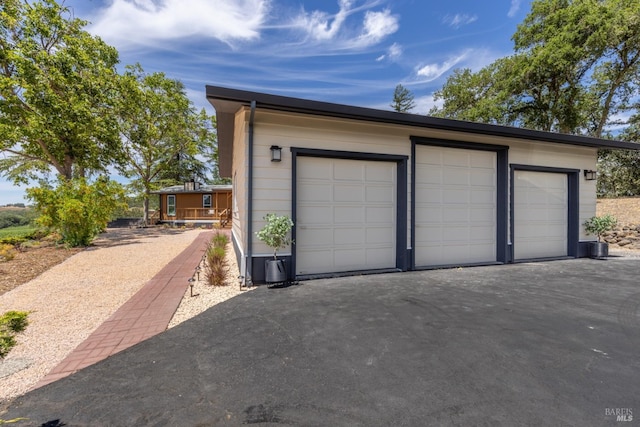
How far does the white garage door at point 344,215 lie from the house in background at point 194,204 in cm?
1592

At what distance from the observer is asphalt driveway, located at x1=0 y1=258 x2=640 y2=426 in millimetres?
1909

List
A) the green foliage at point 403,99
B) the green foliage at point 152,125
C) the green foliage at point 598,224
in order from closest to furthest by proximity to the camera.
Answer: the green foliage at point 598,224 < the green foliage at point 152,125 < the green foliage at point 403,99

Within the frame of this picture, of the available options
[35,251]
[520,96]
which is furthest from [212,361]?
[520,96]

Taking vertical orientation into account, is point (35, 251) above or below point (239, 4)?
below

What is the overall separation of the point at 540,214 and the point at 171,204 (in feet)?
74.1

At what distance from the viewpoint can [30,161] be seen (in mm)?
17469

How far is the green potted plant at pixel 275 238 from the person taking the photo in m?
4.81

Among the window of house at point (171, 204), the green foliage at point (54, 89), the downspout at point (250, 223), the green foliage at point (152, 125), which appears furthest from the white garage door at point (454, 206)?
the window of house at point (171, 204)

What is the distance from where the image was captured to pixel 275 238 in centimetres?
490

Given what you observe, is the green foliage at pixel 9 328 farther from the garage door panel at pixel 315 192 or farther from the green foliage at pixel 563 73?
the green foliage at pixel 563 73

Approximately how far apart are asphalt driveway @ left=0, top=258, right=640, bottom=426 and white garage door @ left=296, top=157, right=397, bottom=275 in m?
1.55

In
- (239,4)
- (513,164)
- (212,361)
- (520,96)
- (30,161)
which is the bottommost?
(212,361)

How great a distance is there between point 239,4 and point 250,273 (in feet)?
20.9

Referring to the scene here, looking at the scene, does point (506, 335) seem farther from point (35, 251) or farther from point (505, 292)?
point (35, 251)
